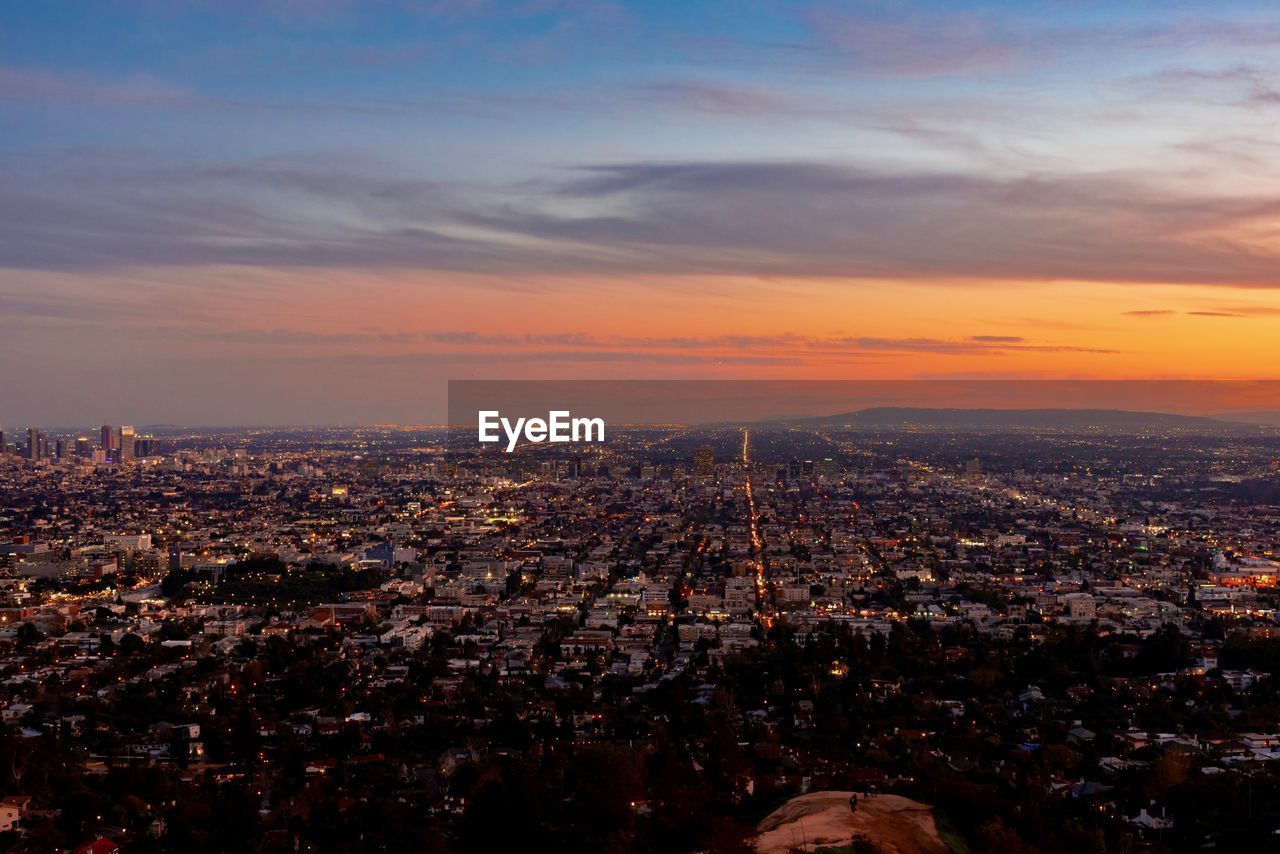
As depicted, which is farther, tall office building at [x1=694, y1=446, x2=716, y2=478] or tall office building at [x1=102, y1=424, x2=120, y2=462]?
tall office building at [x1=102, y1=424, x2=120, y2=462]

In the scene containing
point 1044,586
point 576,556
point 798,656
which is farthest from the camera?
point 576,556

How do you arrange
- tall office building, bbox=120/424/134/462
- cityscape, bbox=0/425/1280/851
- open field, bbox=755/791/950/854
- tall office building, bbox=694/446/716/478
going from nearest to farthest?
open field, bbox=755/791/950/854
cityscape, bbox=0/425/1280/851
tall office building, bbox=694/446/716/478
tall office building, bbox=120/424/134/462

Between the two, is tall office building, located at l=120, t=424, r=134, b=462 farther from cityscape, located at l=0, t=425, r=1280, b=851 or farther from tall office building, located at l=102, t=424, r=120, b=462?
cityscape, located at l=0, t=425, r=1280, b=851

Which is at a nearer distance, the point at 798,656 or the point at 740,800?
the point at 740,800

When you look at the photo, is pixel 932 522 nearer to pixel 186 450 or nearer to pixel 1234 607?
pixel 1234 607

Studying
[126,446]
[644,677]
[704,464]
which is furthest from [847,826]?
[126,446]

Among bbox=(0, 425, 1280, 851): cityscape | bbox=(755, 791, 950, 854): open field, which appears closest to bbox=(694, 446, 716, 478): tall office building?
bbox=(0, 425, 1280, 851): cityscape

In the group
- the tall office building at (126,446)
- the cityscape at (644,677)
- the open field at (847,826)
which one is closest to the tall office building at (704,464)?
the cityscape at (644,677)

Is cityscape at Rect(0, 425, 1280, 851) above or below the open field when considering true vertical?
below

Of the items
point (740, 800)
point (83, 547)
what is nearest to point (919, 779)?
point (740, 800)
